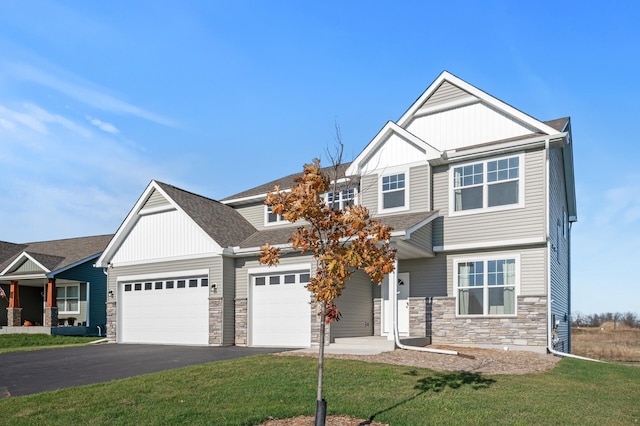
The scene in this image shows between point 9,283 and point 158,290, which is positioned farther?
point 9,283

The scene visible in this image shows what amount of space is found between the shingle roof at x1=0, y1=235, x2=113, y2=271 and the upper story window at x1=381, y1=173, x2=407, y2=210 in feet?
57.4

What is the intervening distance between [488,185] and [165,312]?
39.0 feet

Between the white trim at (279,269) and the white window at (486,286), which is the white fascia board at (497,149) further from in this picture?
the white trim at (279,269)

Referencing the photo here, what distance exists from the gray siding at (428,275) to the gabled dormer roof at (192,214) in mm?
6078

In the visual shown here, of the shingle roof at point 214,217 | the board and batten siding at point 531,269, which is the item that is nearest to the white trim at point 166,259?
the shingle roof at point 214,217

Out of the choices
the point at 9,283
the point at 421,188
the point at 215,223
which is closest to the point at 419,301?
the point at 421,188

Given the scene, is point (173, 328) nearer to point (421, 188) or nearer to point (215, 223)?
point (215, 223)

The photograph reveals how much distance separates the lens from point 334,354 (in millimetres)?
13891

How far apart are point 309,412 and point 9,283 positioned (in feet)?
89.8

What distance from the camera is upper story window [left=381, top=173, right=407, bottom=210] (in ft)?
57.9

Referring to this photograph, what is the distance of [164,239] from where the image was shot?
19953mm

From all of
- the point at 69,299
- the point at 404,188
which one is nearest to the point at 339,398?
the point at 404,188

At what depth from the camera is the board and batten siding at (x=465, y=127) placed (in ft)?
56.2

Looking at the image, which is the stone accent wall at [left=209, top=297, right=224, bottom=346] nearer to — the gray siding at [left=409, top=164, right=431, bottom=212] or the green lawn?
the green lawn
